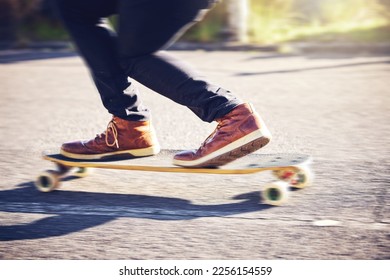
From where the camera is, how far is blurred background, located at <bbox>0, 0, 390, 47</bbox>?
9172 mm

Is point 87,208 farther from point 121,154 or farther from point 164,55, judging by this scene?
point 164,55

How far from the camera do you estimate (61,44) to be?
9.55m

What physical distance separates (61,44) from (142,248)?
7.33 metres

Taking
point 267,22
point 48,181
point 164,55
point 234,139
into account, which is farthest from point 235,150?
point 267,22

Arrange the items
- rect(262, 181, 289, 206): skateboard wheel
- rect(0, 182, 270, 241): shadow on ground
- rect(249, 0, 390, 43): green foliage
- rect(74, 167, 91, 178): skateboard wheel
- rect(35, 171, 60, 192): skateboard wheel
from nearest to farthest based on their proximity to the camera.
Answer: rect(0, 182, 270, 241): shadow on ground → rect(262, 181, 289, 206): skateboard wheel → rect(35, 171, 60, 192): skateboard wheel → rect(74, 167, 91, 178): skateboard wheel → rect(249, 0, 390, 43): green foliage

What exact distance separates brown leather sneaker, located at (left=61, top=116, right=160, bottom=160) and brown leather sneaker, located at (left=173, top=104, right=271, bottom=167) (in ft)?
0.96

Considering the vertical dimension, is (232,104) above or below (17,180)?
above

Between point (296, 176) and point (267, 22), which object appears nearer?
point (296, 176)

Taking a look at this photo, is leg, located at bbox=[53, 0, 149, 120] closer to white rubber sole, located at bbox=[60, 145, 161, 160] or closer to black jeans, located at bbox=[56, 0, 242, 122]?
black jeans, located at bbox=[56, 0, 242, 122]

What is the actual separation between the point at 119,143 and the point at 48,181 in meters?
0.38

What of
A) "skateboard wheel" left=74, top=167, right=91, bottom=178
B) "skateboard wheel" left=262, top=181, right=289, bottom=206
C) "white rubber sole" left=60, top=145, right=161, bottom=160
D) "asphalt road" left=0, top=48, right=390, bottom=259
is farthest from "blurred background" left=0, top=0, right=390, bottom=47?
"skateboard wheel" left=262, top=181, right=289, bottom=206

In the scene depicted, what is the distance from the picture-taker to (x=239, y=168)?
308cm

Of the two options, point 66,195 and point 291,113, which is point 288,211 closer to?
point 66,195
